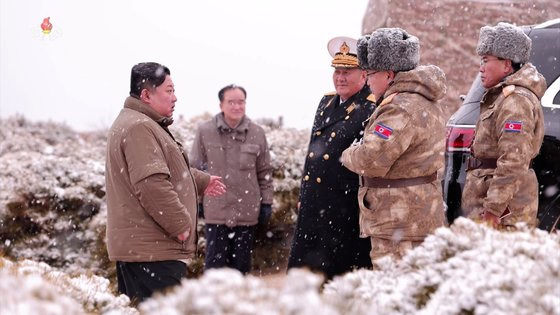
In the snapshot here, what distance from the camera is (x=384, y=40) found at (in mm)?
4336

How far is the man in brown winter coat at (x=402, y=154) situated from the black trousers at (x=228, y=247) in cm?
260

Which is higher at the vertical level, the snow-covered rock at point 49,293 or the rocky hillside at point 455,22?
the rocky hillside at point 455,22

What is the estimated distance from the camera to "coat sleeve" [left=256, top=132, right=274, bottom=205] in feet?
23.1

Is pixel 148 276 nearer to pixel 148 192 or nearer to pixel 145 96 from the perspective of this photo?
pixel 148 192

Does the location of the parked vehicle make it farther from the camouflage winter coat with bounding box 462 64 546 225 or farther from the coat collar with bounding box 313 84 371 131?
the coat collar with bounding box 313 84 371 131

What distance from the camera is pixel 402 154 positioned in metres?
4.34

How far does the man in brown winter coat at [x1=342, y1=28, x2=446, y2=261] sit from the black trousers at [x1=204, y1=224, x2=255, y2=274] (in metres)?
2.60

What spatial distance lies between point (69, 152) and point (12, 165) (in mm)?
1724

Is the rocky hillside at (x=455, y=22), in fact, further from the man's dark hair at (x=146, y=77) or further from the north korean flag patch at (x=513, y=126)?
the man's dark hair at (x=146, y=77)

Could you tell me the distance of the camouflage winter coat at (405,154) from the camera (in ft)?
13.8

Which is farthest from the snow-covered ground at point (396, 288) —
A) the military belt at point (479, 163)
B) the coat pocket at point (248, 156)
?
the coat pocket at point (248, 156)

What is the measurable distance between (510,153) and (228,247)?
3.28 meters

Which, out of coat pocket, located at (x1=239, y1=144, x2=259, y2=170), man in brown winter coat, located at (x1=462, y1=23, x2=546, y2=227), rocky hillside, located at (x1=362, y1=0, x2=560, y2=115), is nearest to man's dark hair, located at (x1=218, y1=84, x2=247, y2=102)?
coat pocket, located at (x1=239, y1=144, x2=259, y2=170)

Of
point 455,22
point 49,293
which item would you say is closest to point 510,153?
point 49,293
